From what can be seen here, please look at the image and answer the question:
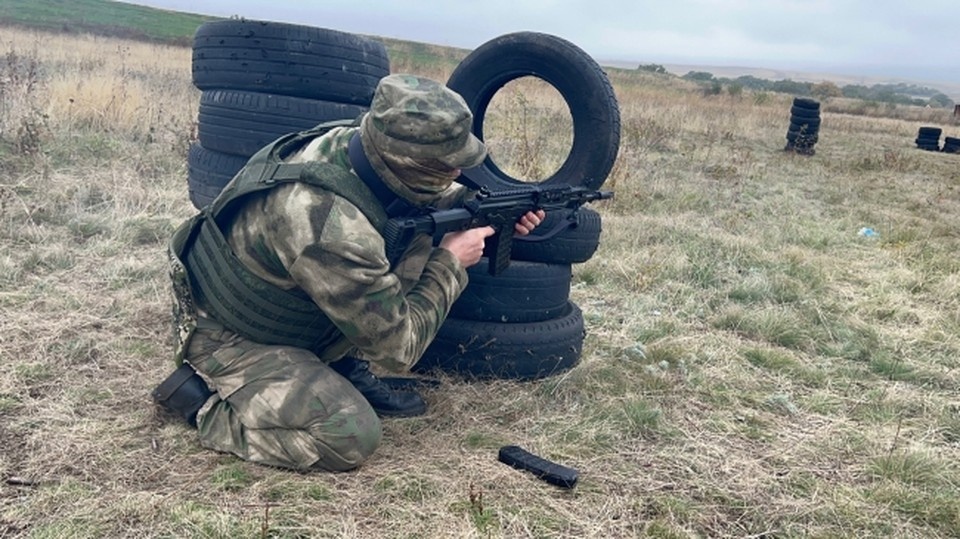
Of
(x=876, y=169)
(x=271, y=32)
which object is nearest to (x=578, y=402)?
(x=271, y=32)

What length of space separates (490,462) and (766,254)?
171 inches

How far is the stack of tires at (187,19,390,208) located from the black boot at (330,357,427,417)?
1744 mm

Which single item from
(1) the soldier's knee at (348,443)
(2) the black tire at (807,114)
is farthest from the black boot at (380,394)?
(2) the black tire at (807,114)

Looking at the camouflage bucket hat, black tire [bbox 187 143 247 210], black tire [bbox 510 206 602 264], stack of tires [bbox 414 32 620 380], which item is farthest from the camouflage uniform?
black tire [bbox 187 143 247 210]

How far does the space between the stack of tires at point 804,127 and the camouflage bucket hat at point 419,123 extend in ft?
42.2

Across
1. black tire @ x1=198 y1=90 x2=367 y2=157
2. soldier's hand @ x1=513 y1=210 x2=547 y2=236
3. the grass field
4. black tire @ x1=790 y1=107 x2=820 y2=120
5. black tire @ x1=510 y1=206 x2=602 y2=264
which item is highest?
black tire @ x1=790 y1=107 x2=820 y2=120

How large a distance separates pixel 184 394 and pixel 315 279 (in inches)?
34.3

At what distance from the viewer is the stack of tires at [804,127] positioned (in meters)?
14.3

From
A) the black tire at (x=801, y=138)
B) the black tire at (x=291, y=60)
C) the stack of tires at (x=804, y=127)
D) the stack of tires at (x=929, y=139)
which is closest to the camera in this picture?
the black tire at (x=291, y=60)

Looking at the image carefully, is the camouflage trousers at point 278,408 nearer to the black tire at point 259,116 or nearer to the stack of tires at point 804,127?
the black tire at point 259,116

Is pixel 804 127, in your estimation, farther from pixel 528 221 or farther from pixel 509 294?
pixel 528 221

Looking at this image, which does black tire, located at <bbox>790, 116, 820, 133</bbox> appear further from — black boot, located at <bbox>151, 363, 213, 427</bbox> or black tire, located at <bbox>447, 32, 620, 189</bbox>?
black boot, located at <bbox>151, 363, 213, 427</bbox>

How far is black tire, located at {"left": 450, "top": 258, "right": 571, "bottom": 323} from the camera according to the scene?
3859mm

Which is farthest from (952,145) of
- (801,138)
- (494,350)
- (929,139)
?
(494,350)
